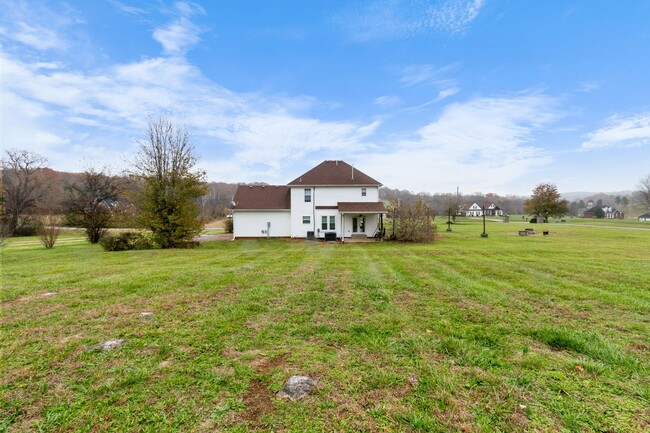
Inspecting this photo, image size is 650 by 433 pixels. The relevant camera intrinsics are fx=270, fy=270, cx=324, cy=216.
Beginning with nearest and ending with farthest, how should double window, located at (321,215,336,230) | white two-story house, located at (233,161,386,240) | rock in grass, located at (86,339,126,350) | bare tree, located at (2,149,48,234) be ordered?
rock in grass, located at (86,339,126,350), white two-story house, located at (233,161,386,240), double window, located at (321,215,336,230), bare tree, located at (2,149,48,234)

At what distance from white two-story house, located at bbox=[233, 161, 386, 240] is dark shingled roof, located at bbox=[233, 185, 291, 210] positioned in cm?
9

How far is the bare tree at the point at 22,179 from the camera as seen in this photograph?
38.9m

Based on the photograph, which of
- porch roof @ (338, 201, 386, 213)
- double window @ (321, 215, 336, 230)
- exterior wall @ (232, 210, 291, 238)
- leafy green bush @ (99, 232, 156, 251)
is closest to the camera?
leafy green bush @ (99, 232, 156, 251)

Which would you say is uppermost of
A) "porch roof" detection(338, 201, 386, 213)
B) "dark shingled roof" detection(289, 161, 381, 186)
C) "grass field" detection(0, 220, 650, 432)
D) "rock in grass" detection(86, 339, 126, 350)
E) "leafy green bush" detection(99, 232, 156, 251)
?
"dark shingled roof" detection(289, 161, 381, 186)

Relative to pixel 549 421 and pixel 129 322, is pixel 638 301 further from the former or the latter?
pixel 129 322

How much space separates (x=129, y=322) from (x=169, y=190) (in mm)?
15902

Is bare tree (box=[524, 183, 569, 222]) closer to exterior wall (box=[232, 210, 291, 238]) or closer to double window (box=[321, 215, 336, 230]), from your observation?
double window (box=[321, 215, 336, 230])

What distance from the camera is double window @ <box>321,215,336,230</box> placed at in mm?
25125

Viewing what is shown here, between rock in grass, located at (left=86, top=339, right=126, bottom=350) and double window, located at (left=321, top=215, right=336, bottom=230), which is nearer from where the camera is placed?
rock in grass, located at (left=86, top=339, right=126, bottom=350)

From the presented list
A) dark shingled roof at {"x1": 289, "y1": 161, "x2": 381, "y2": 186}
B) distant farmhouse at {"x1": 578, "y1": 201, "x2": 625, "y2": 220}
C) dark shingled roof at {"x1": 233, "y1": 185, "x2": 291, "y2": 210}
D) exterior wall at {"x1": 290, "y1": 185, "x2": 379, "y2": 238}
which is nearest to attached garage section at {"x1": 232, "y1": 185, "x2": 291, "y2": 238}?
dark shingled roof at {"x1": 233, "y1": 185, "x2": 291, "y2": 210}

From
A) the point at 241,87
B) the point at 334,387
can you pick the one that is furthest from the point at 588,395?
the point at 241,87

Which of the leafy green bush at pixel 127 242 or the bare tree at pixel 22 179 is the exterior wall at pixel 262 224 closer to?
the leafy green bush at pixel 127 242

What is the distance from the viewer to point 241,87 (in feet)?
65.4

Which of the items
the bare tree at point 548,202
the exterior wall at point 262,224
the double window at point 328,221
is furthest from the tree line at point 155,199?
the bare tree at point 548,202
